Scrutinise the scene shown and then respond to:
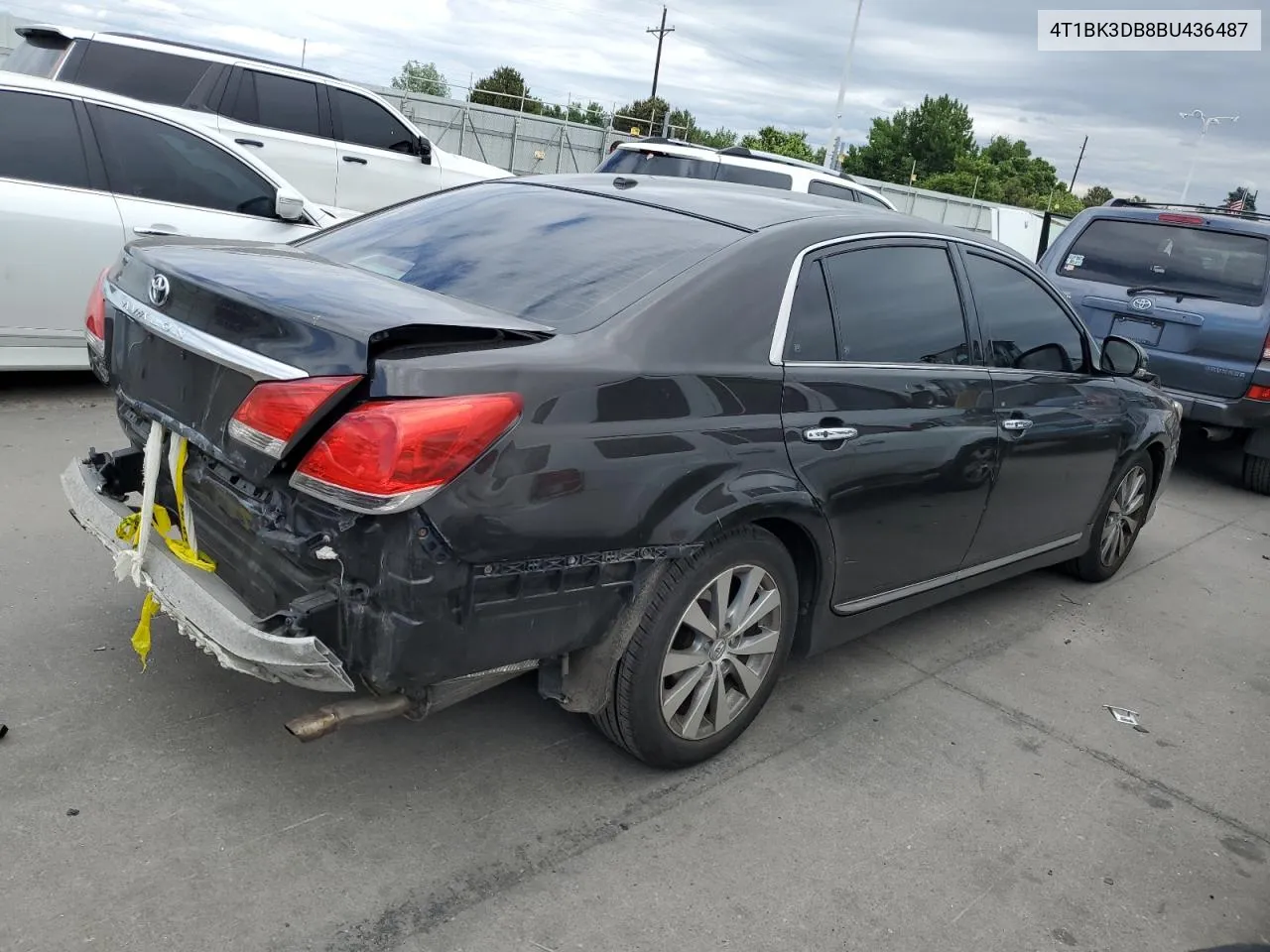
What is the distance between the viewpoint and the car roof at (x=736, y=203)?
3.52 meters

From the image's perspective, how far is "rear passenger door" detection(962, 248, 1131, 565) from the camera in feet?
13.9

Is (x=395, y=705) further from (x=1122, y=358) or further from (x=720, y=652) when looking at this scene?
(x=1122, y=358)

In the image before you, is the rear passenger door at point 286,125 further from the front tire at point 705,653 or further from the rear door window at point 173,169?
the front tire at point 705,653

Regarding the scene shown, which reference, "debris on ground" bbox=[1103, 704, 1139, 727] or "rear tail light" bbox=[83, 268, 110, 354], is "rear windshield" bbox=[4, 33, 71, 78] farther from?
"debris on ground" bbox=[1103, 704, 1139, 727]

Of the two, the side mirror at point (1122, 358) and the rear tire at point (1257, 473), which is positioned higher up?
the side mirror at point (1122, 358)

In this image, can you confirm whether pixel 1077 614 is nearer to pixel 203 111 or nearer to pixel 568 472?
pixel 568 472

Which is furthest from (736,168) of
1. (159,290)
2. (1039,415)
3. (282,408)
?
(282,408)

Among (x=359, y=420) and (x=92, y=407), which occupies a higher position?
(x=359, y=420)

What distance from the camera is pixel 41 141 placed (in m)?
5.93

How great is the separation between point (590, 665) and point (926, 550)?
158 centimetres

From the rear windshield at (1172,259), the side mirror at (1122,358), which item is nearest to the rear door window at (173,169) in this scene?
the side mirror at (1122,358)

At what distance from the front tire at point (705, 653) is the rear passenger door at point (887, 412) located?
294 millimetres

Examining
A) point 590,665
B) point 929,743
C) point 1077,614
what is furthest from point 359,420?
point 1077,614

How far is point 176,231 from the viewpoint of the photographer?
621cm
